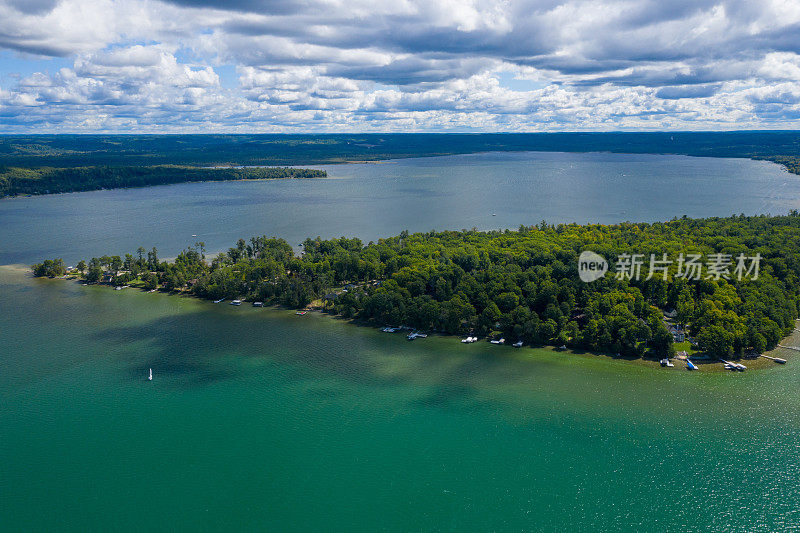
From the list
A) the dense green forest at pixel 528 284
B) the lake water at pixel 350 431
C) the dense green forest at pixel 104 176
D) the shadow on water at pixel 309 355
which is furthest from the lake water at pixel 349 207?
the lake water at pixel 350 431

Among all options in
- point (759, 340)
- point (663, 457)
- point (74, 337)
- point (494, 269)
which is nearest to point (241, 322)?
point (74, 337)

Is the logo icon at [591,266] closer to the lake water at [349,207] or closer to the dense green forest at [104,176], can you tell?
the lake water at [349,207]

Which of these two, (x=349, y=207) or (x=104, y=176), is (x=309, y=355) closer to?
(x=349, y=207)

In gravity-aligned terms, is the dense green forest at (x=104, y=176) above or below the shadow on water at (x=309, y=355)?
above

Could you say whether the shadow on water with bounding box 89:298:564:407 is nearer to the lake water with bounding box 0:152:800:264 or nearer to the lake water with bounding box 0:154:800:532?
the lake water with bounding box 0:154:800:532

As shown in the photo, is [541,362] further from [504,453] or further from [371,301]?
[371,301]

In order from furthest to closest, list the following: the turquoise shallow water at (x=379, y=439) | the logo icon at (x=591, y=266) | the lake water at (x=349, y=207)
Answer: the lake water at (x=349, y=207), the logo icon at (x=591, y=266), the turquoise shallow water at (x=379, y=439)

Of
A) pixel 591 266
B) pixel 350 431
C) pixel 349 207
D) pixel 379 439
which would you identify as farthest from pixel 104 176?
pixel 379 439
